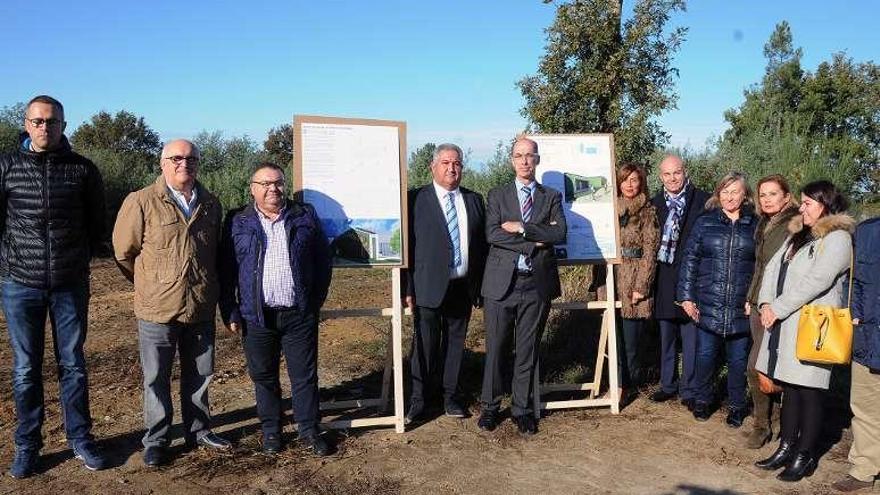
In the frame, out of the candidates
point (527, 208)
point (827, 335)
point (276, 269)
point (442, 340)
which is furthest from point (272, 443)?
point (827, 335)

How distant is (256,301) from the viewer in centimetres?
421

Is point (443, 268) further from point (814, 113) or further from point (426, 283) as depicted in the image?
point (814, 113)

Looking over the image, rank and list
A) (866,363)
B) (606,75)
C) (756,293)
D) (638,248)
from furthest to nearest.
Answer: (606,75) → (638,248) → (756,293) → (866,363)

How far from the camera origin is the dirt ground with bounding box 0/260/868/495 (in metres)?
4.06

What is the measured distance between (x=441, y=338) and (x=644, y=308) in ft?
5.47

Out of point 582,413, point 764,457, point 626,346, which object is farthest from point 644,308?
point 764,457

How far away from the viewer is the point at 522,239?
4648mm

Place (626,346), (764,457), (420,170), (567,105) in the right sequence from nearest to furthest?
(764,457)
(626,346)
(567,105)
(420,170)

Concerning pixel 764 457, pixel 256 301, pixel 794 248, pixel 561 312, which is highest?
pixel 794 248

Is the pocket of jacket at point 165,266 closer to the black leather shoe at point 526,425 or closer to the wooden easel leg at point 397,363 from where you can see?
the wooden easel leg at point 397,363

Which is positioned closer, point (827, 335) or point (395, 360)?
point (827, 335)

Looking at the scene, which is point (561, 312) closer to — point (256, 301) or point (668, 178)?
point (668, 178)

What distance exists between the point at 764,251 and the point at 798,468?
4.58ft

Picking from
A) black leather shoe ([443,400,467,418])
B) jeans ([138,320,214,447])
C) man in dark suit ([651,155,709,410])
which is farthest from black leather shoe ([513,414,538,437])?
jeans ([138,320,214,447])
